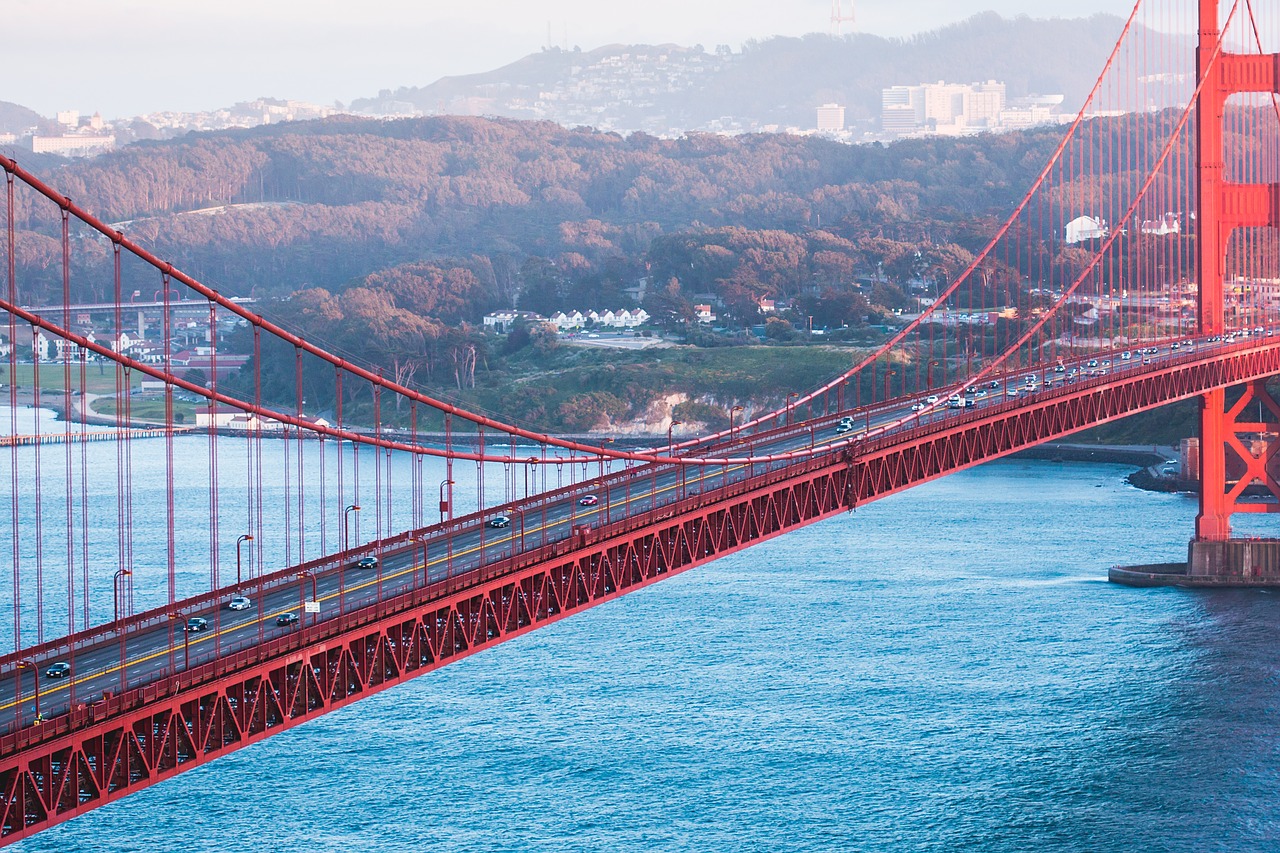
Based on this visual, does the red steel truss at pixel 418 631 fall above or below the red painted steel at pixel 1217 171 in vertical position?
below

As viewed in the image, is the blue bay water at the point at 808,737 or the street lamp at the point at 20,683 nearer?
the street lamp at the point at 20,683

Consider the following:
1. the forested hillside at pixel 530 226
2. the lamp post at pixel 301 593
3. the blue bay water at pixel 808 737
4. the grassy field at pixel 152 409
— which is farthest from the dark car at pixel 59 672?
the grassy field at pixel 152 409

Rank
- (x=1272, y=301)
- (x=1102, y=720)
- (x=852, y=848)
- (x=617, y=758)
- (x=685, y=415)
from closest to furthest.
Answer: (x=852, y=848), (x=617, y=758), (x=1102, y=720), (x=1272, y=301), (x=685, y=415)

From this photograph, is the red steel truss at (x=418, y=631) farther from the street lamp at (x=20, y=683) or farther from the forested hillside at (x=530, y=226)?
the forested hillside at (x=530, y=226)

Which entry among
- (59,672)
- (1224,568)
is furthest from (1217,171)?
(59,672)

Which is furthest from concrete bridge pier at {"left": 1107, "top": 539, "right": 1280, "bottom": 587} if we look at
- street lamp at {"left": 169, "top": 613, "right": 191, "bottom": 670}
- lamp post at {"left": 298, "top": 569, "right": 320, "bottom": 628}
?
street lamp at {"left": 169, "top": 613, "right": 191, "bottom": 670}

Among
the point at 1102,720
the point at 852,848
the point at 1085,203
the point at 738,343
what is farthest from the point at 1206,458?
the point at 1085,203

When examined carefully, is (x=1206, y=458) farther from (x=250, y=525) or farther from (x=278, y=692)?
(x=278, y=692)
